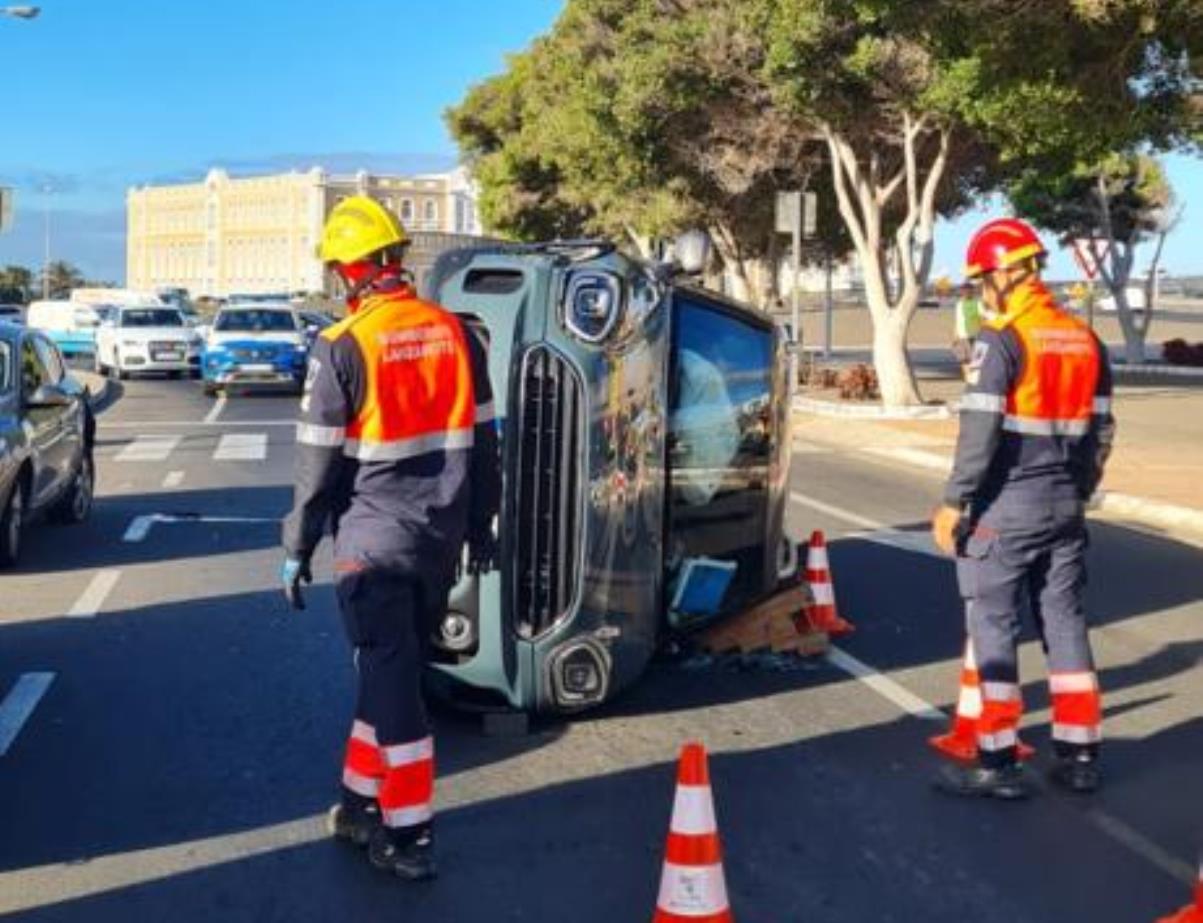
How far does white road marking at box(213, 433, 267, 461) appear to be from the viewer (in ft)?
59.0

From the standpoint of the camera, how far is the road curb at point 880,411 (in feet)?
78.5

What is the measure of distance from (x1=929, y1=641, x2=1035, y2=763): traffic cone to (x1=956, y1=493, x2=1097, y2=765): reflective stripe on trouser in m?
0.39

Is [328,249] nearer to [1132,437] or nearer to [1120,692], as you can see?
[1120,692]

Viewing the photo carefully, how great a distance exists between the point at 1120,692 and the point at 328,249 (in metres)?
4.39

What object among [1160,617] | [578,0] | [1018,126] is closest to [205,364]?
[578,0]

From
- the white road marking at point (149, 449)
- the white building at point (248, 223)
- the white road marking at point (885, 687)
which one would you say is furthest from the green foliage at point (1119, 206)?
the white building at point (248, 223)

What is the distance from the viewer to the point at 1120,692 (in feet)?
23.8

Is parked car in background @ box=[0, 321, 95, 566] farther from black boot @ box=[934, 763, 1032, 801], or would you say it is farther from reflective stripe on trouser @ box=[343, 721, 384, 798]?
black boot @ box=[934, 763, 1032, 801]

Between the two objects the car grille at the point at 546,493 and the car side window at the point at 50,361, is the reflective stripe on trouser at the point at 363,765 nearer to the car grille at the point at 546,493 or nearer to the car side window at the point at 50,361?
the car grille at the point at 546,493

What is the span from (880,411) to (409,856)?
2025cm

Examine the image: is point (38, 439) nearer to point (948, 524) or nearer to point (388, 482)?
point (388, 482)

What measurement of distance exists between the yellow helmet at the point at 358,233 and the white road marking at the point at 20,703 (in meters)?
2.63

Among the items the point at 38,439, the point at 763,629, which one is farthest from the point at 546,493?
the point at 38,439

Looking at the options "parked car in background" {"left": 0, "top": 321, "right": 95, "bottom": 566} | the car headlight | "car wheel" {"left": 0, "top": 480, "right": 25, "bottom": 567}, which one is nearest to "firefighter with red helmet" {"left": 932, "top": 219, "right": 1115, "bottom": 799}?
the car headlight
